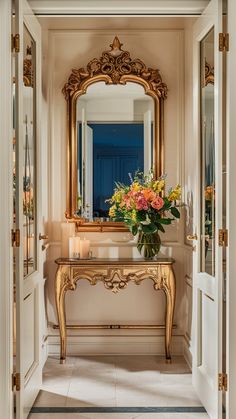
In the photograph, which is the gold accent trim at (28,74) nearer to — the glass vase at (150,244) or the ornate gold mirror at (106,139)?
the ornate gold mirror at (106,139)

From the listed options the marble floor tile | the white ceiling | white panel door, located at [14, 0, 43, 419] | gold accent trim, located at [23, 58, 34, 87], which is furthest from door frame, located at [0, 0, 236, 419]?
the marble floor tile

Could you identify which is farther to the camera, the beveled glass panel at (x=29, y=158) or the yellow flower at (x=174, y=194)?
the yellow flower at (x=174, y=194)

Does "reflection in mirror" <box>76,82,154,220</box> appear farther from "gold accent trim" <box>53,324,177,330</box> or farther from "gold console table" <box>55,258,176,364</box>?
"gold accent trim" <box>53,324,177,330</box>

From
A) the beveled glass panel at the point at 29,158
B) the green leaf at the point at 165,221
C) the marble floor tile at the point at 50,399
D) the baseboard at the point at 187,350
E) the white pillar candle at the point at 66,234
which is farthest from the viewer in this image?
the white pillar candle at the point at 66,234

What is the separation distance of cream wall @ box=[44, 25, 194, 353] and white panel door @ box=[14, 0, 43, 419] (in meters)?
1.01

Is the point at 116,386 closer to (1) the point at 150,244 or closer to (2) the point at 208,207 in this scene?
(1) the point at 150,244

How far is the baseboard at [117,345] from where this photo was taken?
4.53 m

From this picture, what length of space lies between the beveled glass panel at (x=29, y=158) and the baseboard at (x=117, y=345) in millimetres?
1370

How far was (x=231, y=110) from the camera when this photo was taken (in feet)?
9.05

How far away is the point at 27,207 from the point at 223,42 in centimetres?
145

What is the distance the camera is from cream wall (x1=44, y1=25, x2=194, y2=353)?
14.9 feet

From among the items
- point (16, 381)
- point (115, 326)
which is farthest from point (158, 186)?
point (16, 381)

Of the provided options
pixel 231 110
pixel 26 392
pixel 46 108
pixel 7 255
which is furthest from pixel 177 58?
pixel 26 392

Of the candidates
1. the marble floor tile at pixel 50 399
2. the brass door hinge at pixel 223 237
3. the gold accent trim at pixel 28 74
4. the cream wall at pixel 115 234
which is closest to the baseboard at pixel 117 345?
the cream wall at pixel 115 234
